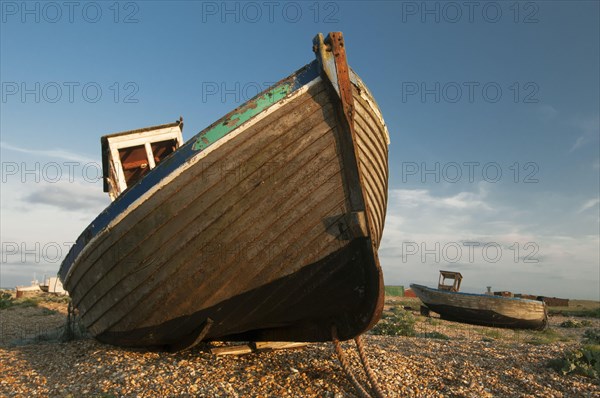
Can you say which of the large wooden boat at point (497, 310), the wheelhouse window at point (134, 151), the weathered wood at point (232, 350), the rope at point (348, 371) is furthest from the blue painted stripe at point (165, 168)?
the large wooden boat at point (497, 310)

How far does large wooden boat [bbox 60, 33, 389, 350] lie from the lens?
5105 mm

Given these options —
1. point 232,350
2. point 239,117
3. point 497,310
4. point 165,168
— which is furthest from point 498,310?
point 165,168

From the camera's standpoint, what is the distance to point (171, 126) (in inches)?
324

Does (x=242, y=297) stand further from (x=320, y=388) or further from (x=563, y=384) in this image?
(x=563, y=384)

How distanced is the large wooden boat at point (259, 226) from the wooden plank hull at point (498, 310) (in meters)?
12.6

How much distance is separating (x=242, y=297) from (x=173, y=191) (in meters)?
1.54

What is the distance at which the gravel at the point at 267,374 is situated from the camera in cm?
493

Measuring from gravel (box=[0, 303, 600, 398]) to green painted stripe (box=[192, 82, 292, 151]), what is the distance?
109 inches

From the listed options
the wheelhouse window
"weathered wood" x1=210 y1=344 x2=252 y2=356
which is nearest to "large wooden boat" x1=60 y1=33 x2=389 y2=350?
"weathered wood" x1=210 y1=344 x2=252 y2=356

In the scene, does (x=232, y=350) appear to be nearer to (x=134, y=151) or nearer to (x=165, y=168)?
(x=165, y=168)

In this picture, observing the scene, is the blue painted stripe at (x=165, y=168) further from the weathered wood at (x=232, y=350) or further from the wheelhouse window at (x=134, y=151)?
the weathered wood at (x=232, y=350)

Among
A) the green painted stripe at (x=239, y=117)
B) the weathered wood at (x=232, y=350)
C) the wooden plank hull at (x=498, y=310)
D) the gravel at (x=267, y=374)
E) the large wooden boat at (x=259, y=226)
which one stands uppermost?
the green painted stripe at (x=239, y=117)

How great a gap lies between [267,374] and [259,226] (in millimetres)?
1864

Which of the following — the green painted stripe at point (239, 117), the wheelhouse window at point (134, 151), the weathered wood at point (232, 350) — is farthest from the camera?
the wheelhouse window at point (134, 151)
